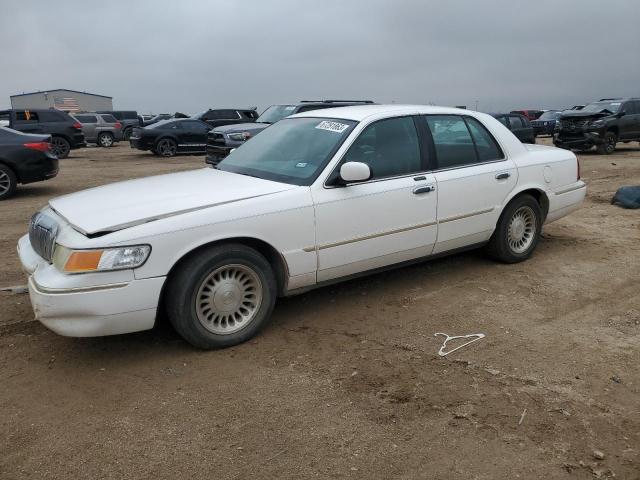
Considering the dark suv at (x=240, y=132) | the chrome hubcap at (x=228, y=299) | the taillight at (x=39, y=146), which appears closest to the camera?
the chrome hubcap at (x=228, y=299)

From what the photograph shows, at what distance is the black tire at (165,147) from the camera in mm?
19422

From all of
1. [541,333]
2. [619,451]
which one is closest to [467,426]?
[619,451]

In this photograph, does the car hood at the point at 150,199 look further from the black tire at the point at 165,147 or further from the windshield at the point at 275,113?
the black tire at the point at 165,147

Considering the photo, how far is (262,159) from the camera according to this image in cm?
467

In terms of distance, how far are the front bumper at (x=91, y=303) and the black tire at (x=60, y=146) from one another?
1667 cm

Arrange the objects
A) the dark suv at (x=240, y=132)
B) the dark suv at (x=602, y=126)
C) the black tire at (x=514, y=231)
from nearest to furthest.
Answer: the black tire at (x=514, y=231)
the dark suv at (x=240, y=132)
the dark suv at (x=602, y=126)

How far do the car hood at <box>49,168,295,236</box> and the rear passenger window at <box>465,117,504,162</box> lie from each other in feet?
6.77

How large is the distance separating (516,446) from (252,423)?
4.41 ft

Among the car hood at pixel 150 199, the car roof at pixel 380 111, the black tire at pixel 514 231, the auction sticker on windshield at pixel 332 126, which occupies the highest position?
the car roof at pixel 380 111

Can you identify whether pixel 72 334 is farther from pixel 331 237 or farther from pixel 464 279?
pixel 464 279

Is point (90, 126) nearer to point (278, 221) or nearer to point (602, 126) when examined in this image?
point (602, 126)

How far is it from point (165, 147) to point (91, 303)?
56.0 ft

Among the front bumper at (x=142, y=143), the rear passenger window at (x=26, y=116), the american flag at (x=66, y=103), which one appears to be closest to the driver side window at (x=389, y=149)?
the front bumper at (x=142, y=143)

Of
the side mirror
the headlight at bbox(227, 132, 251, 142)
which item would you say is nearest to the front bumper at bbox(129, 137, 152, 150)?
the headlight at bbox(227, 132, 251, 142)
